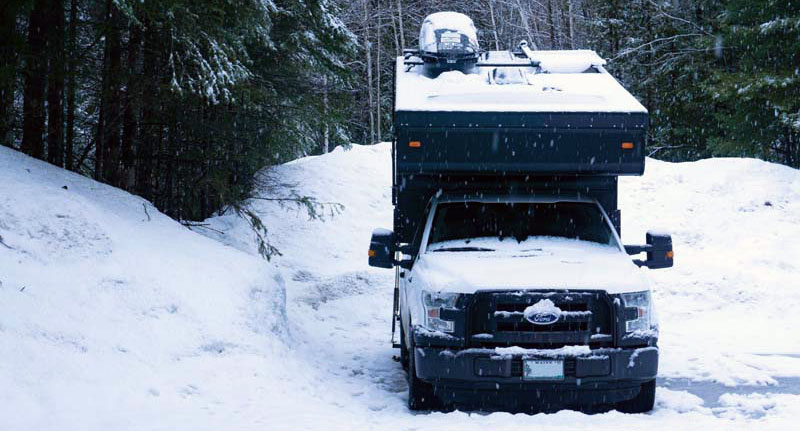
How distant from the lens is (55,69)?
38.6ft

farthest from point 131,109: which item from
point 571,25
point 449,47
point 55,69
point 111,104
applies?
point 571,25

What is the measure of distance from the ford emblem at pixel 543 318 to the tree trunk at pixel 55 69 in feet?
23.2

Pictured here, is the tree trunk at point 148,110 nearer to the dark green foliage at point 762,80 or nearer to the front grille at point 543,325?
the front grille at point 543,325

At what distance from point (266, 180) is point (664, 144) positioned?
2080 centimetres

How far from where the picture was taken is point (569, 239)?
9.03m

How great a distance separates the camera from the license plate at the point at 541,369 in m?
7.62

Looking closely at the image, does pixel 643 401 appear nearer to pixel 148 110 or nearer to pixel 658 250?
pixel 658 250

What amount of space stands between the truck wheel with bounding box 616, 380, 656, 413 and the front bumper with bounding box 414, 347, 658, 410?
0.19 metres

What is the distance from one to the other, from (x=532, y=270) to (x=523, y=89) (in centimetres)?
245

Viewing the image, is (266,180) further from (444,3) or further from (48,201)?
(444,3)

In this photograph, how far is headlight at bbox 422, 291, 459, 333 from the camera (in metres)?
7.84

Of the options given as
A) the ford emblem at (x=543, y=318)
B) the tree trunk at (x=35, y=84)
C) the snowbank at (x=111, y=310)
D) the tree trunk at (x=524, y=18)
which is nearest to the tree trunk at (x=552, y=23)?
the tree trunk at (x=524, y=18)

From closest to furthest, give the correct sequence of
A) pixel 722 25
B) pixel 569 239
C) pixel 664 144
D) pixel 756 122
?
pixel 569 239 → pixel 756 122 → pixel 722 25 → pixel 664 144

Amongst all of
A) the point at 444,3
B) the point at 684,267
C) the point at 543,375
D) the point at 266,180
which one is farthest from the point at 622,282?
the point at 444,3
